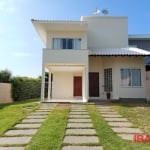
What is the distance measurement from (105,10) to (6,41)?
1091cm

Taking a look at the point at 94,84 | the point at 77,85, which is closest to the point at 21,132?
the point at 94,84

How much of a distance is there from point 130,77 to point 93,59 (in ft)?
13.3

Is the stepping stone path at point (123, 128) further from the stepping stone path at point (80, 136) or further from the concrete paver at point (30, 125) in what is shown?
the concrete paver at point (30, 125)

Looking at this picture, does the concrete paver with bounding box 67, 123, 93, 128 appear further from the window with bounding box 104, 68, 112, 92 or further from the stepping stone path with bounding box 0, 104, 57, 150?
the window with bounding box 104, 68, 112, 92

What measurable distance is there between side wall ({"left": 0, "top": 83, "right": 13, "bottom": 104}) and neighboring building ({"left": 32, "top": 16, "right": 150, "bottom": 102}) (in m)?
4.17

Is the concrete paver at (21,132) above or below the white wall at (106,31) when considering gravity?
below

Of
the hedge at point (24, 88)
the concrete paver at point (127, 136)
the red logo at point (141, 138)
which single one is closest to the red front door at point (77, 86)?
the hedge at point (24, 88)

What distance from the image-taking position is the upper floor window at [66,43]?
66.1 feet

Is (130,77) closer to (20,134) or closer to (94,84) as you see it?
(94,84)

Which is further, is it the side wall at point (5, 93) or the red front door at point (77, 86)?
the red front door at point (77, 86)

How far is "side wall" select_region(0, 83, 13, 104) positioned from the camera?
21094 mm

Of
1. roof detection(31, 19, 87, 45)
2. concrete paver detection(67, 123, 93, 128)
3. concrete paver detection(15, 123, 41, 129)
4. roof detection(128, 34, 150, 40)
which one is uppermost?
roof detection(128, 34, 150, 40)

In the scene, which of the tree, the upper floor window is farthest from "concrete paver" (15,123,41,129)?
the tree

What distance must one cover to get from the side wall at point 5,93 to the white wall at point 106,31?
9.27 metres
